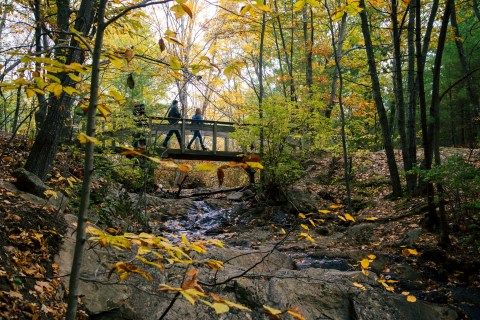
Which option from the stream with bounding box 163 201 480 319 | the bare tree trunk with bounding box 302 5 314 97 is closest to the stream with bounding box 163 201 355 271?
the stream with bounding box 163 201 480 319

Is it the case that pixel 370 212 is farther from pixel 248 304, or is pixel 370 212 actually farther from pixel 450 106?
pixel 450 106

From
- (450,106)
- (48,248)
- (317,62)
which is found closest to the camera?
(48,248)

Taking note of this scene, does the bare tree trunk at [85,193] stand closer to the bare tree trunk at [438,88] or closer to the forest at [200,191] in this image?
the forest at [200,191]

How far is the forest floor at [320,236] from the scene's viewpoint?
2562 mm

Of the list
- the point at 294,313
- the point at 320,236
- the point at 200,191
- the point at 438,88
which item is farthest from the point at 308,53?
the point at 294,313

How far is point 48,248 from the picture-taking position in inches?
126

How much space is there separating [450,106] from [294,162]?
934 cm

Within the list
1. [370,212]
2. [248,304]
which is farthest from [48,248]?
[370,212]

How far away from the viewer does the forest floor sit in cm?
256

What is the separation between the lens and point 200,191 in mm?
13766

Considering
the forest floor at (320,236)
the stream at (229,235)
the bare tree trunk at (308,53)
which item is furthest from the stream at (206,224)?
the bare tree trunk at (308,53)

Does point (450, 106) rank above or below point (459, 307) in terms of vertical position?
above

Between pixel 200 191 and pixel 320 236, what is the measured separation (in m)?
6.80

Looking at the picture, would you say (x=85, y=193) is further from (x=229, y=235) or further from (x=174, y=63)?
(x=229, y=235)
